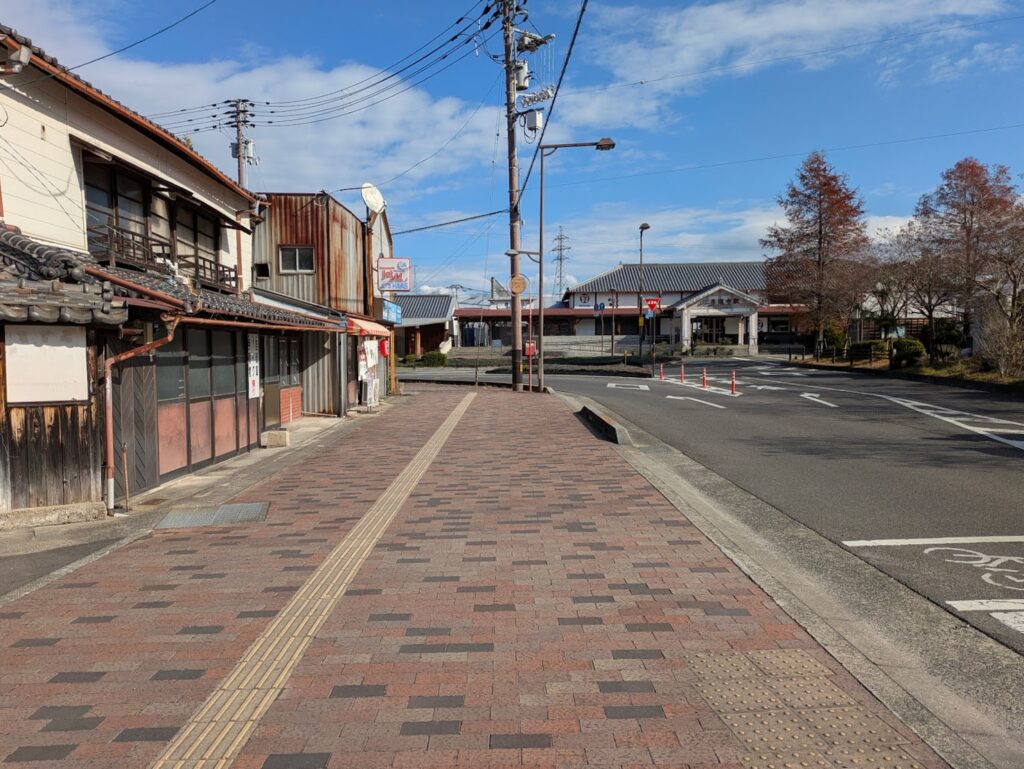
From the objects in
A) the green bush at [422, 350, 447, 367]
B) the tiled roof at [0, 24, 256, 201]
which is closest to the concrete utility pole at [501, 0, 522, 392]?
the tiled roof at [0, 24, 256, 201]

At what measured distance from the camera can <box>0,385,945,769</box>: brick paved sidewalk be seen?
327 cm

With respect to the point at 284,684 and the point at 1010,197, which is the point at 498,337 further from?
the point at 284,684

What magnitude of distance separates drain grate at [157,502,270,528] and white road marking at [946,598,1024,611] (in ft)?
20.5

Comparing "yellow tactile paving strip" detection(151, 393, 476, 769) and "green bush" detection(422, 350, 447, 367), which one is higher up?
"green bush" detection(422, 350, 447, 367)

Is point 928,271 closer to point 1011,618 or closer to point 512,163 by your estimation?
point 512,163

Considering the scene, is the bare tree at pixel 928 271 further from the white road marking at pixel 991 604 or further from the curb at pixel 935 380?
the white road marking at pixel 991 604

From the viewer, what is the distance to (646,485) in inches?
360

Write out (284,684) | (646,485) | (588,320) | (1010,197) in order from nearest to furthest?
(284,684)
(646,485)
(1010,197)
(588,320)

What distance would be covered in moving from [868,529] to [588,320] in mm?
60237

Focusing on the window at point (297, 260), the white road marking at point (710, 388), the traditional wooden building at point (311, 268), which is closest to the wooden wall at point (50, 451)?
the traditional wooden building at point (311, 268)

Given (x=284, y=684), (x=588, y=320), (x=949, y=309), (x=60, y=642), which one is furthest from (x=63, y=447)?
(x=588, y=320)

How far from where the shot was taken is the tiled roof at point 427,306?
191ft

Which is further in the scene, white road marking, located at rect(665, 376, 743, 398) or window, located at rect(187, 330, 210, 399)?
white road marking, located at rect(665, 376, 743, 398)

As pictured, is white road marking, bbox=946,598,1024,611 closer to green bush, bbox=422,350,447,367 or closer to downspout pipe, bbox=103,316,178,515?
downspout pipe, bbox=103,316,178,515
